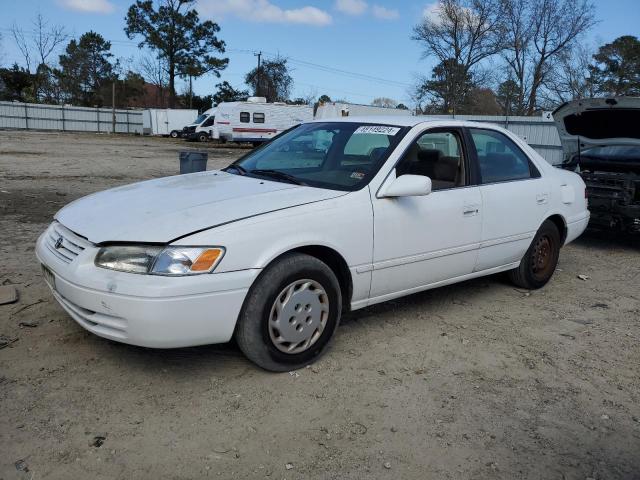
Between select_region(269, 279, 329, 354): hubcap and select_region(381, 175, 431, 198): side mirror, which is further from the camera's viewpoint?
select_region(381, 175, 431, 198): side mirror

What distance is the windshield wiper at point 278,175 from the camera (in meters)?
3.83

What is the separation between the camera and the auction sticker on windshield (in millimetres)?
4094

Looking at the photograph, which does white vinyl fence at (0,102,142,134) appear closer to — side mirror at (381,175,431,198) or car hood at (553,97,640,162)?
car hood at (553,97,640,162)

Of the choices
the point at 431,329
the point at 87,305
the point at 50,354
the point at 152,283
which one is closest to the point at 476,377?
the point at 431,329

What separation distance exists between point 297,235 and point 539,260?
9.79 feet

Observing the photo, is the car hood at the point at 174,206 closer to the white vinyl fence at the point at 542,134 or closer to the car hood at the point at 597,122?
the car hood at the point at 597,122

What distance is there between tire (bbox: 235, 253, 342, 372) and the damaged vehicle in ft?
16.2

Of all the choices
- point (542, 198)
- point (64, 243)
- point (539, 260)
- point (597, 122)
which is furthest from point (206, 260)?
point (597, 122)

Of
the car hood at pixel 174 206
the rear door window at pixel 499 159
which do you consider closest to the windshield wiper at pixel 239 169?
the car hood at pixel 174 206

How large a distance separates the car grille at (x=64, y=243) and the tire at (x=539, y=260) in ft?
12.3

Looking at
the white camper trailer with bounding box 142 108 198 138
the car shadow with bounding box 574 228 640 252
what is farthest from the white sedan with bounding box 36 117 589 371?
the white camper trailer with bounding box 142 108 198 138

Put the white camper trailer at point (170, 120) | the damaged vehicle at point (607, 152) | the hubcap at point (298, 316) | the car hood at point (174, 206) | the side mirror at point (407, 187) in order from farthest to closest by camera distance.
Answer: the white camper trailer at point (170, 120), the damaged vehicle at point (607, 152), the side mirror at point (407, 187), the hubcap at point (298, 316), the car hood at point (174, 206)

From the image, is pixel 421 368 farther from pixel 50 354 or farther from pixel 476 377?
pixel 50 354

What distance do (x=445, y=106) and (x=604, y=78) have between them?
12154mm
